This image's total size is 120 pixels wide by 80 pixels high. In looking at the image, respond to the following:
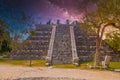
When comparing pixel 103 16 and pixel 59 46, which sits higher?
pixel 103 16

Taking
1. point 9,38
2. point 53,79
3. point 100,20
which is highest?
point 100,20

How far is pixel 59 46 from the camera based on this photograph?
153 feet

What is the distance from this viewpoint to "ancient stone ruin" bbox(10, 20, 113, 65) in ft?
139

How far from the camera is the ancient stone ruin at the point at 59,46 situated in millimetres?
42375

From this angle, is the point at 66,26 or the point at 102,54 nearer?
the point at 102,54

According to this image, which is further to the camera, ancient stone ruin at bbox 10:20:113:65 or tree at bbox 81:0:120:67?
ancient stone ruin at bbox 10:20:113:65

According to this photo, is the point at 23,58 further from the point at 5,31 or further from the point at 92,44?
the point at 5,31

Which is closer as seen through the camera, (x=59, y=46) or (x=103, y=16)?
(x=103, y=16)

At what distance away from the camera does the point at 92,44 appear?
48750 millimetres

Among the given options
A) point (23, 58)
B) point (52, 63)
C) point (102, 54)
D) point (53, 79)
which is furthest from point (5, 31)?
point (102, 54)

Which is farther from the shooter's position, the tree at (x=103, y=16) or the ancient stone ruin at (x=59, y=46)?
the ancient stone ruin at (x=59, y=46)

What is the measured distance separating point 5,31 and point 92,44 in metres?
33.6

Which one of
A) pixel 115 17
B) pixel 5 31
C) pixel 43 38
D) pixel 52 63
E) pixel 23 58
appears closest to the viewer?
pixel 5 31

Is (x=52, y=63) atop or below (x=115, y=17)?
below
